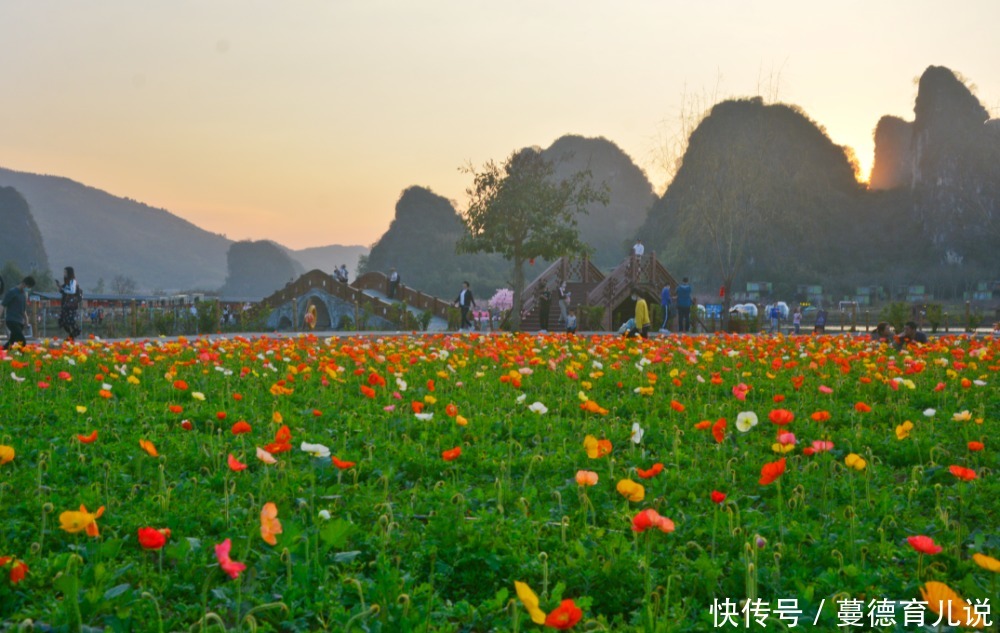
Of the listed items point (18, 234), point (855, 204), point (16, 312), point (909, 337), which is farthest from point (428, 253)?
point (909, 337)

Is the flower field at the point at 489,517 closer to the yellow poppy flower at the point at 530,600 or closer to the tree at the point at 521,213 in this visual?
the yellow poppy flower at the point at 530,600

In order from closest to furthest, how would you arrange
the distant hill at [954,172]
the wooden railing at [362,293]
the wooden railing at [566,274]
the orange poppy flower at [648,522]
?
the orange poppy flower at [648,522] → the wooden railing at [362,293] → the wooden railing at [566,274] → the distant hill at [954,172]

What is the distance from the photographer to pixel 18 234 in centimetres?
12625

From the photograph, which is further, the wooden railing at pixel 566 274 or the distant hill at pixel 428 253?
the distant hill at pixel 428 253

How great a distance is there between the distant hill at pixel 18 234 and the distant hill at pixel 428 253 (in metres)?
50.3

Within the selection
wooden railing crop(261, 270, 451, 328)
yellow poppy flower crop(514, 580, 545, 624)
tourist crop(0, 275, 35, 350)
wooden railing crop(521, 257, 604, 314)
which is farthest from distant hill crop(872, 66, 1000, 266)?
yellow poppy flower crop(514, 580, 545, 624)

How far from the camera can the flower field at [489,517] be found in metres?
2.60

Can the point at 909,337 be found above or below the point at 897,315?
below

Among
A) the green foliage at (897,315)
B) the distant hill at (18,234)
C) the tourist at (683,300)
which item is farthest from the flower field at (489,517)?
the distant hill at (18,234)

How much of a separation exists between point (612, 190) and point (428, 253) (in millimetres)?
44783

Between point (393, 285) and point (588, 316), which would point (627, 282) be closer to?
point (588, 316)

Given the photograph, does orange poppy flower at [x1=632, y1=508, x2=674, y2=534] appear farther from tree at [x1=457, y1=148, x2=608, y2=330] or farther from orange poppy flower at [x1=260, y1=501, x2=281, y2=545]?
tree at [x1=457, y1=148, x2=608, y2=330]

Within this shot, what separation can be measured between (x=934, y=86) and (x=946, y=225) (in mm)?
16496

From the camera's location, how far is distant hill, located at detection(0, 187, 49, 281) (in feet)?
406
